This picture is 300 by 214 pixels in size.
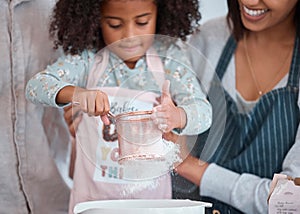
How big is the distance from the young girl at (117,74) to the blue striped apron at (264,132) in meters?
0.18

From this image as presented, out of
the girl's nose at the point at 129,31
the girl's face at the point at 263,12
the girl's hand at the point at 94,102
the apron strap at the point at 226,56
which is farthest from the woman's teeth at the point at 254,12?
the girl's hand at the point at 94,102

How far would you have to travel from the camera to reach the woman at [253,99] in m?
1.24

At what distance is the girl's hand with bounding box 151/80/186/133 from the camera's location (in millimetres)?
1081

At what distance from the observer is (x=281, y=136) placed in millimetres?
1275

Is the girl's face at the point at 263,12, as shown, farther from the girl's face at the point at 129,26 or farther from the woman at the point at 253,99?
the girl's face at the point at 129,26

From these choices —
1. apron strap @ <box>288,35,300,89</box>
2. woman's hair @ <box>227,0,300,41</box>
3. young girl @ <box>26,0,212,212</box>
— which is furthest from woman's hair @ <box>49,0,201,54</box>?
apron strap @ <box>288,35,300,89</box>

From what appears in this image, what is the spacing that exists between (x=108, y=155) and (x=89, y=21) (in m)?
0.25

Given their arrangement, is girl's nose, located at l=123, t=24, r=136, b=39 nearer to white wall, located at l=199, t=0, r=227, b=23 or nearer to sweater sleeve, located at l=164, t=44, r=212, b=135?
sweater sleeve, located at l=164, t=44, r=212, b=135

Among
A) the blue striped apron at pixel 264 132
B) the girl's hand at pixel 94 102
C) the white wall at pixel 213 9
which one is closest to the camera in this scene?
the girl's hand at pixel 94 102

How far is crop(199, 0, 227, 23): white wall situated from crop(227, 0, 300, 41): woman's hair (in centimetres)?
6

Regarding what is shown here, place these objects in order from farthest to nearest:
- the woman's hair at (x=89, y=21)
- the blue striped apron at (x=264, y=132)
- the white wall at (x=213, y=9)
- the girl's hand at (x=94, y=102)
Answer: the white wall at (x=213, y=9), the blue striped apron at (x=264, y=132), the woman's hair at (x=89, y=21), the girl's hand at (x=94, y=102)

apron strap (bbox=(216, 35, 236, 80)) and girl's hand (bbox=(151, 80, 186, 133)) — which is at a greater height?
apron strap (bbox=(216, 35, 236, 80))

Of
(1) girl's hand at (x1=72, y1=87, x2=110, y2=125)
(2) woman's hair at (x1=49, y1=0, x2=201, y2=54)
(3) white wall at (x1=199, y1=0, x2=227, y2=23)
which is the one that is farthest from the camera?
(3) white wall at (x1=199, y1=0, x2=227, y2=23)

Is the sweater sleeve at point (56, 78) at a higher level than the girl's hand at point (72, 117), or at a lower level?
higher
